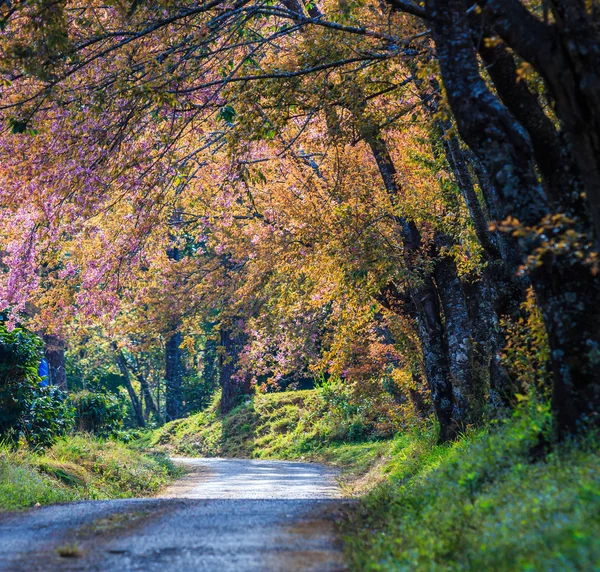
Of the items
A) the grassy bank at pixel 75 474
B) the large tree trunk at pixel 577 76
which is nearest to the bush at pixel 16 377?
the grassy bank at pixel 75 474

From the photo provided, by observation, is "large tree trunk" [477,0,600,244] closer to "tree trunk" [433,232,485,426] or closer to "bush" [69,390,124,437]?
"tree trunk" [433,232,485,426]

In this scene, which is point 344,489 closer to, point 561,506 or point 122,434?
point 122,434

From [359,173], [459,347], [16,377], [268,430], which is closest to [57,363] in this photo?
[268,430]

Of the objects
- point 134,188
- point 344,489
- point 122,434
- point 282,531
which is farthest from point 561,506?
point 122,434

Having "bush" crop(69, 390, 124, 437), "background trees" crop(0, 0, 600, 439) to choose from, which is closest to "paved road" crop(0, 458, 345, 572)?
"background trees" crop(0, 0, 600, 439)

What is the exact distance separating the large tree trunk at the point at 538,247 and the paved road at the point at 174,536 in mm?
2659

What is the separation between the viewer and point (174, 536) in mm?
7453

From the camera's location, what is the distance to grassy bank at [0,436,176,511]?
12125 millimetres

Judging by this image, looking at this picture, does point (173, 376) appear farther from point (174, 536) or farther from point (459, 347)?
point (174, 536)

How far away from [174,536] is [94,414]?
54.8ft

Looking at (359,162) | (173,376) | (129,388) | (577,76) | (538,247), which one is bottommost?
(129,388)

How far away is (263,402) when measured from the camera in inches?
1471

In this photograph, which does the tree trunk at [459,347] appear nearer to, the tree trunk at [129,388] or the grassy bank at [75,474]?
the grassy bank at [75,474]

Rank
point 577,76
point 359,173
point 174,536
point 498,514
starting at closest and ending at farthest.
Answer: point 498,514 → point 577,76 → point 174,536 → point 359,173
